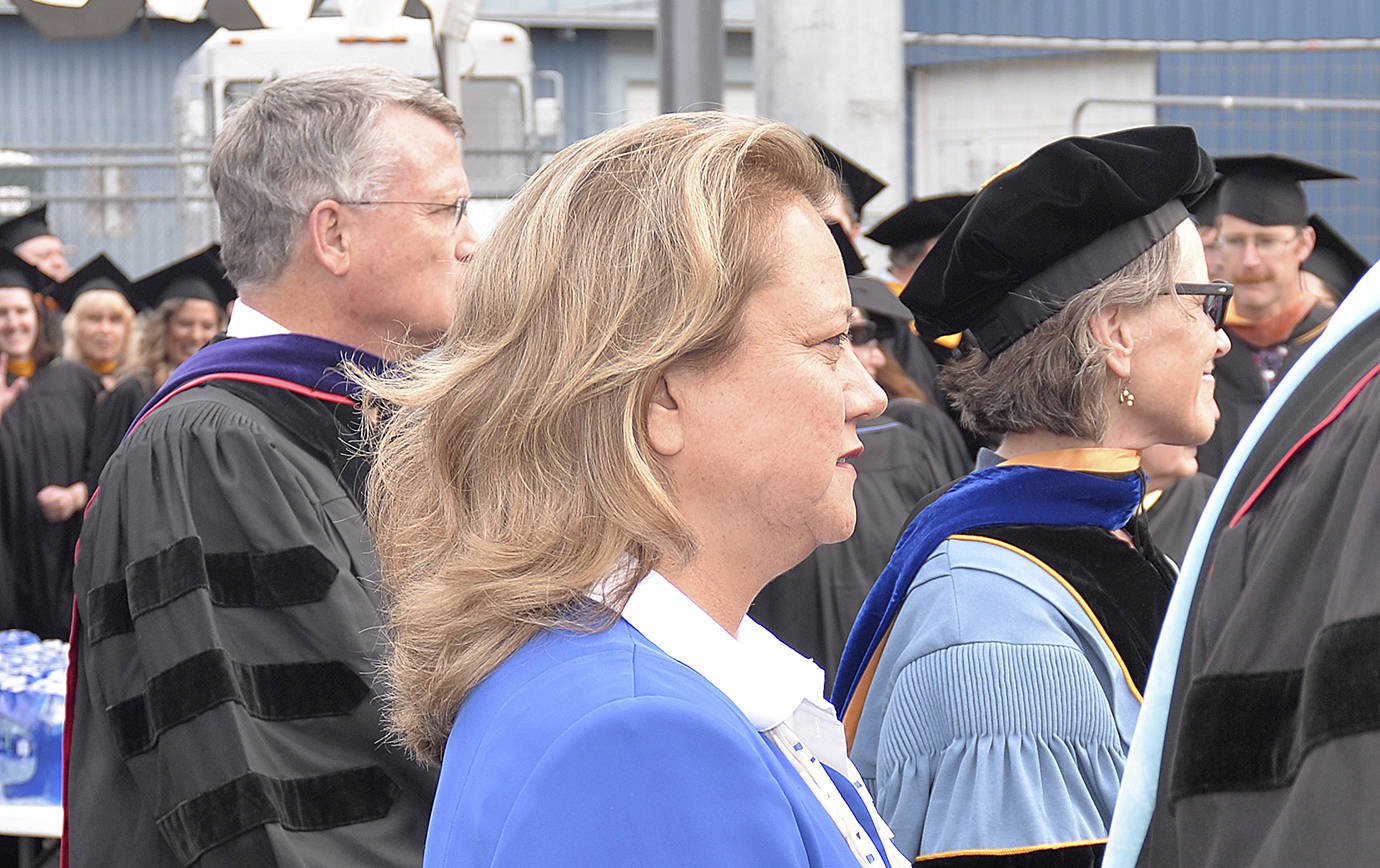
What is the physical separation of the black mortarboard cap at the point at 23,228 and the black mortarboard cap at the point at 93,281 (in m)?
0.35

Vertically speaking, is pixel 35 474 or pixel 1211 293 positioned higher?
pixel 1211 293

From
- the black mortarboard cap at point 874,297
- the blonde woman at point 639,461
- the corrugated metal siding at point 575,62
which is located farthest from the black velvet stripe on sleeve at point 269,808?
the corrugated metal siding at point 575,62

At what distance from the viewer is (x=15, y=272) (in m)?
7.24

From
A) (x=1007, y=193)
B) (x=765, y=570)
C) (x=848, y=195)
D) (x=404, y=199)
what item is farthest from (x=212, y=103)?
(x=765, y=570)

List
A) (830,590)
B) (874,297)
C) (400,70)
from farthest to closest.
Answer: (400,70), (874,297), (830,590)

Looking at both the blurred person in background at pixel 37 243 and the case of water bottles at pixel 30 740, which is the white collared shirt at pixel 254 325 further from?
the blurred person in background at pixel 37 243

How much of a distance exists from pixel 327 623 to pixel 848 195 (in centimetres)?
366

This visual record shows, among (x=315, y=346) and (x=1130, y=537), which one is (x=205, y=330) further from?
(x=1130, y=537)

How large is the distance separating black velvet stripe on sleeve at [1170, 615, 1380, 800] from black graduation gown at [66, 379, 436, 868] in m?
1.54

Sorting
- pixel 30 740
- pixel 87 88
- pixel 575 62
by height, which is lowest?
pixel 30 740

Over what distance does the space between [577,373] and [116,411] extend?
20.0ft

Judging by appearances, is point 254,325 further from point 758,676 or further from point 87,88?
point 87,88

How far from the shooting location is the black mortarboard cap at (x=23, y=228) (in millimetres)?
8148

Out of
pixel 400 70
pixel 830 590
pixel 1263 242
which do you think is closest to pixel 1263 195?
pixel 1263 242
